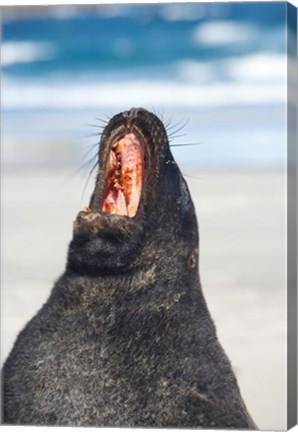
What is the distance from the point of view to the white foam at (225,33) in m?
8.41

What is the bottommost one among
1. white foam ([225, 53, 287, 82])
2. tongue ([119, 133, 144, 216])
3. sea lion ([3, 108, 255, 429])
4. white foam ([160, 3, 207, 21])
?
sea lion ([3, 108, 255, 429])

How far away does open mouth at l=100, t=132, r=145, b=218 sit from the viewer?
27.1ft

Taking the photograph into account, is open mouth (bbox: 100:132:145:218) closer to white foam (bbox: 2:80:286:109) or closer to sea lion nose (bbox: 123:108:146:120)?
sea lion nose (bbox: 123:108:146:120)

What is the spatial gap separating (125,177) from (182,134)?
1.65ft

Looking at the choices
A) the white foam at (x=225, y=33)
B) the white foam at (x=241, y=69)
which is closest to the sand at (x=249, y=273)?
the white foam at (x=241, y=69)

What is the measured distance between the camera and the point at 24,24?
8.77m

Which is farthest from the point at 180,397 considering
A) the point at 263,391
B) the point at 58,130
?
the point at 58,130

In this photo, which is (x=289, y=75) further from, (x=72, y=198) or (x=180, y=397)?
(x=180, y=397)

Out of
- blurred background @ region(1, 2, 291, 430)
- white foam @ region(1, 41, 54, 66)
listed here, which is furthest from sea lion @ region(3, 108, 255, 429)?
white foam @ region(1, 41, 54, 66)

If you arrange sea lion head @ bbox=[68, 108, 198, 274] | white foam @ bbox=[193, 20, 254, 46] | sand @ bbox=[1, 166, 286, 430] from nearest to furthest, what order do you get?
sea lion head @ bbox=[68, 108, 198, 274] < sand @ bbox=[1, 166, 286, 430] < white foam @ bbox=[193, 20, 254, 46]

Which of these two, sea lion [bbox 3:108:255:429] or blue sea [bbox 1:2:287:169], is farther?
blue sea [bbox 1:2:287:169]

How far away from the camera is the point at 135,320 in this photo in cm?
827

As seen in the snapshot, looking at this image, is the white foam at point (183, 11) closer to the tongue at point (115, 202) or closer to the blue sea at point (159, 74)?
the blue sea at point (159, 74)

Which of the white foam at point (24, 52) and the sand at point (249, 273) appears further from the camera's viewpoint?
the white foam at point (24, 52)
